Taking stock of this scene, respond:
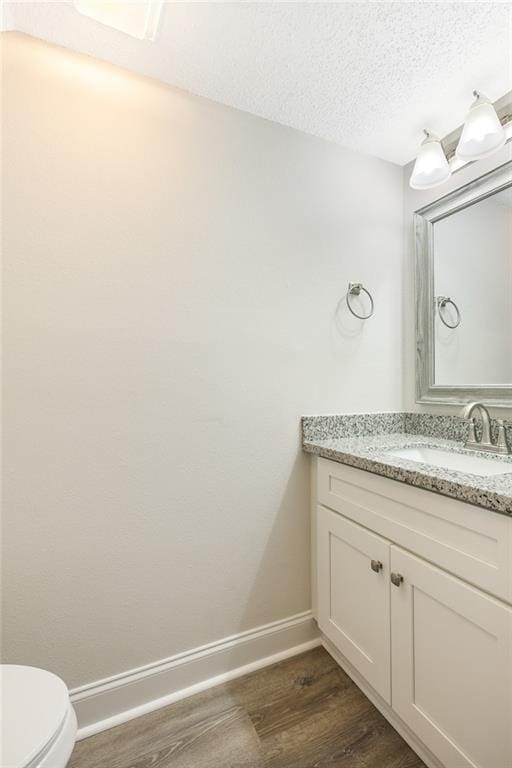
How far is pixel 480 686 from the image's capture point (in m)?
0.81

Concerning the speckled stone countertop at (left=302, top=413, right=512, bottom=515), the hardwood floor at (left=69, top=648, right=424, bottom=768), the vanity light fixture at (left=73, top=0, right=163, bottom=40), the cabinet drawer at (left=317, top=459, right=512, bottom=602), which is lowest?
the hardwood floor at (left=69, top=648, right=424, bottom=768)

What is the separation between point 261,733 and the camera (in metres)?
1.11

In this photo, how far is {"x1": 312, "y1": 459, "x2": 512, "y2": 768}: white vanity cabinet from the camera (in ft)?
2.58

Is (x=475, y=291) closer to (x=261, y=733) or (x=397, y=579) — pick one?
(x=397, y=579)

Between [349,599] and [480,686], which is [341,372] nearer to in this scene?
[349,599]

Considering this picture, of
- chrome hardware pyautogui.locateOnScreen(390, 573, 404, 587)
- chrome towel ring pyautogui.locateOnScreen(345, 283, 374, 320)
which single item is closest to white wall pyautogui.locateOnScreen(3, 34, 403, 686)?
chrome towel ring pyautogui.locateOnScreen(345, 283, 374, 320)

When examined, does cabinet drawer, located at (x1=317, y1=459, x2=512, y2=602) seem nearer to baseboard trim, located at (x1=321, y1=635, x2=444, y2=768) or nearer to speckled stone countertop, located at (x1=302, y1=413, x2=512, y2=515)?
speckled stone countertop, located at (x1=302, y1=413, x2=512, y2=515)

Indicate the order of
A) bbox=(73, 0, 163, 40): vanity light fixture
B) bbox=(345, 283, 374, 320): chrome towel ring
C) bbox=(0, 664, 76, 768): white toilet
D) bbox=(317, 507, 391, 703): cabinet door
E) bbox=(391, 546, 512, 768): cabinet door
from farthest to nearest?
bbox=(345, 283, 374, 320): chrome towel ring, bbox=(317, 507, 391, 703): cabinet door, bbox=(73, 0, 163, 40): vanity light fixture, bbox=(391, 546, 512, 768): cabinet door, bbox=(0, 664, 76, 768): white toilet

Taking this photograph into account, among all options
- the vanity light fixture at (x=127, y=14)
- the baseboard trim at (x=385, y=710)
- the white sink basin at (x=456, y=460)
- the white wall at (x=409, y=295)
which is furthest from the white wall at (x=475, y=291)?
the vanity light fixture at (x=127, y=14)

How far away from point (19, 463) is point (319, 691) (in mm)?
1316

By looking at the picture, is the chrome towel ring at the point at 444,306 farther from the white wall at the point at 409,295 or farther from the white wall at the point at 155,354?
the white wall at the point at 155,354

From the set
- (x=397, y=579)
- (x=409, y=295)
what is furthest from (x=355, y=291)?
(x=397, y=579)

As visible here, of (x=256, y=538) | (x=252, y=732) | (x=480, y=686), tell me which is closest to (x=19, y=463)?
(x=256, y=538)

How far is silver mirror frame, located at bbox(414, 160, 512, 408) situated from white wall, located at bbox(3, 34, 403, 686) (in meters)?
0.33
